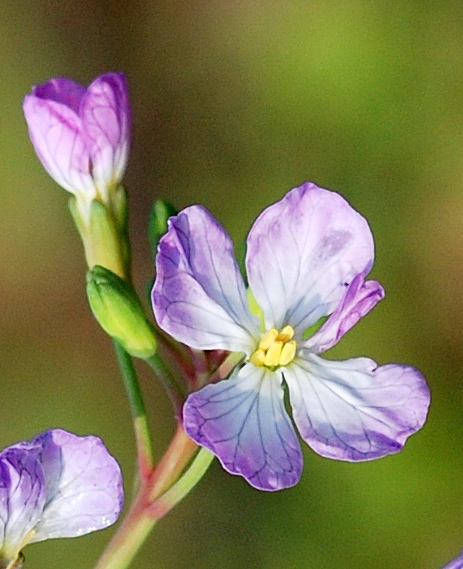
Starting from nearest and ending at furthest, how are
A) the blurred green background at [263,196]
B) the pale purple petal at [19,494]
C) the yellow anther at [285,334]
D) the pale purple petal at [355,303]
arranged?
the pale purple petal at [19,494], the pale purple petal at [355,303], the yellow anther at [285,334], the blurred green background at [263,196]

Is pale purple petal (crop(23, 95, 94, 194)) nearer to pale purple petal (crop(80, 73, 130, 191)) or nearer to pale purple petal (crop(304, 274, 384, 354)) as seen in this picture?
pale purple petal (crop(80, 73, 130, 191))

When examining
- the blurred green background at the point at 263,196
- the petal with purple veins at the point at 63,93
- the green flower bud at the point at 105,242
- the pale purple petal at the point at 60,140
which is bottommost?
the blurred green background at the point at 263,196

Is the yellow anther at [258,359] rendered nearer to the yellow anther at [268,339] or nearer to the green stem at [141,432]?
the yellow anther at [268,339]

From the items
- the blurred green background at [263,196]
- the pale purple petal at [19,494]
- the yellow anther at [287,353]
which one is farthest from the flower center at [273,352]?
the blurred green background at [263,196]

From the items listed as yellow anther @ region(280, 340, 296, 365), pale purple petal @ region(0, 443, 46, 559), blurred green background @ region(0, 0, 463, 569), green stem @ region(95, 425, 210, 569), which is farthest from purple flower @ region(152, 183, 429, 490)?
blurred green background @ region(0, 0, 463, 569)

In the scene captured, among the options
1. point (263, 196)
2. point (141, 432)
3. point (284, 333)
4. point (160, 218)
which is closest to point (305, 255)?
point (284, 333)

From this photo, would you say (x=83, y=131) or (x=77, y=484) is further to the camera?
(x=83, y=131)

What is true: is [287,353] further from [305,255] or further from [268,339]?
[305,255]

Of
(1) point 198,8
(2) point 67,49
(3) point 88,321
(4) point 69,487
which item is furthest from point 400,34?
(4) point 69,487
